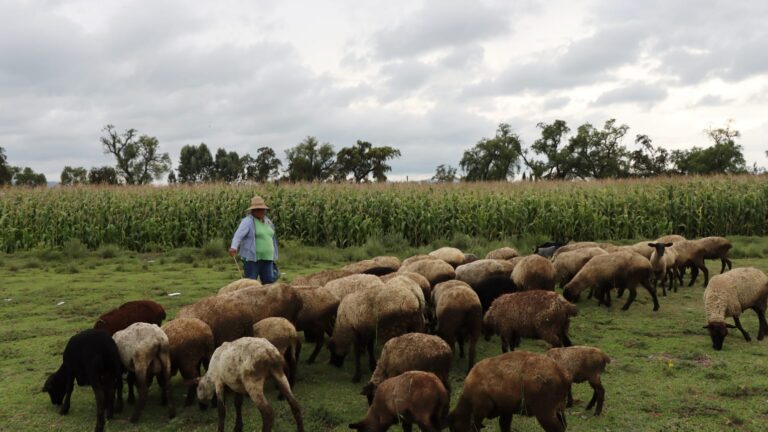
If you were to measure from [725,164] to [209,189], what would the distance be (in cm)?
5055

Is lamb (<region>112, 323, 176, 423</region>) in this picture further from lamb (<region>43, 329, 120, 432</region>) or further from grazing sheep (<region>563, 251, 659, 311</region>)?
grazing sheep (<region>563, 251, 659, 311</region>)

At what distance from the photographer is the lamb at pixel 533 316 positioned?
6395 mm

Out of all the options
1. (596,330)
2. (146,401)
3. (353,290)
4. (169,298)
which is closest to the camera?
(146,401)

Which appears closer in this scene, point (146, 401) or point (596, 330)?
point (146, 401)

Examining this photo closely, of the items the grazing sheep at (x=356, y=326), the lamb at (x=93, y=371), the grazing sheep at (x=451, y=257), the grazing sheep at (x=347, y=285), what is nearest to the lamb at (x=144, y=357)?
the lamb at (x=93, y=371)

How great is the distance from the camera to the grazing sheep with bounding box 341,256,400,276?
9039mm

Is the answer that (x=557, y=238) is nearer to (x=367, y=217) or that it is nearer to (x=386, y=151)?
(x=367, y=217)

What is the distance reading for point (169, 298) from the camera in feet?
35.1

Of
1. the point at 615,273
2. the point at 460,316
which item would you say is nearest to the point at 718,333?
the point at 615,273

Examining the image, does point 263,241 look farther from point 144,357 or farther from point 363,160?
point 363,160

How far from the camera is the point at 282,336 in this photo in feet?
19.5

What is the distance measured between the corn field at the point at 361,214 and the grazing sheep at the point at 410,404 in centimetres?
1247

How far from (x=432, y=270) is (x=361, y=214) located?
9.26 metres

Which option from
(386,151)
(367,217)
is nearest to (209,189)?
(367,217)
